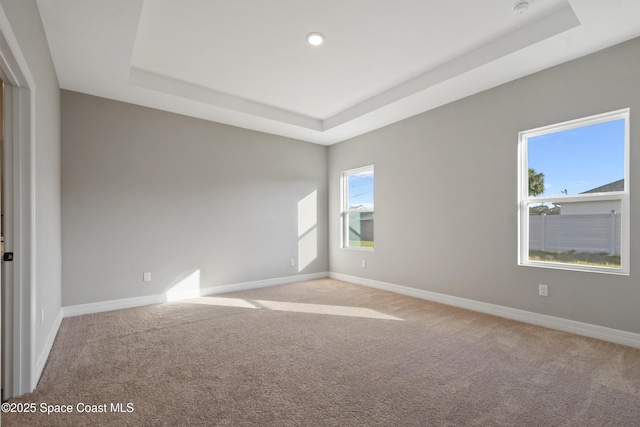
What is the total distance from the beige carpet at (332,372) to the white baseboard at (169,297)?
0.18 meters

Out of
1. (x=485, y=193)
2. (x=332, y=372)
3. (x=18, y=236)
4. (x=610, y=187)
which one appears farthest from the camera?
(x=485, y=193)

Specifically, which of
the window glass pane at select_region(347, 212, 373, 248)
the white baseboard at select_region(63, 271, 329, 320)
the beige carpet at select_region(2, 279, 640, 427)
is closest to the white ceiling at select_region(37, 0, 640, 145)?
the window glass pane at select_region(347, 212, 373, 248)

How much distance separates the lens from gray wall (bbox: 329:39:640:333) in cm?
274

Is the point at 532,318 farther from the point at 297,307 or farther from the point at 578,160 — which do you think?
the point at 297,307

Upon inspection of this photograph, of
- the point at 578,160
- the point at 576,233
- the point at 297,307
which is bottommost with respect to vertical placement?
the point at 297,307

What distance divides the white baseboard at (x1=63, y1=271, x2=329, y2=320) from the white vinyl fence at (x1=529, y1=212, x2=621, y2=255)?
12.0ft

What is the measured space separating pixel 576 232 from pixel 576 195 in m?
0.37

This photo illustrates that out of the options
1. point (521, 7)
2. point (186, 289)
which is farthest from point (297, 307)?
point (521, 7)

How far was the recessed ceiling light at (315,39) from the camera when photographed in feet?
9.38

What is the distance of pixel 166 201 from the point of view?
4191 millimetres

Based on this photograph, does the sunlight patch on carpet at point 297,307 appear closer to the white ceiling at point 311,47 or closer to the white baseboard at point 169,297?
the white baseboard at point 169,297

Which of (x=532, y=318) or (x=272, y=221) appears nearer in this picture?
(x=532, y=318)

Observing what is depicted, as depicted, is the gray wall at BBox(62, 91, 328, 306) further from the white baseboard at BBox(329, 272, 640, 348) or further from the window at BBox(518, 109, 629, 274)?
the window at BBox(518, 109, 629, 274)

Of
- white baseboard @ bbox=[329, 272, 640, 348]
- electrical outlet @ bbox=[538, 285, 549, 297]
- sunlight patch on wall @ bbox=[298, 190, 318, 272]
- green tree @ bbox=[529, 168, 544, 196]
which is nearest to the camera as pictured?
white baseboard @ bbox=[329, 272, 640, 348]
